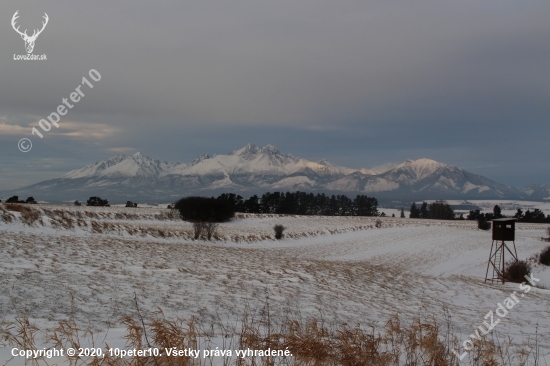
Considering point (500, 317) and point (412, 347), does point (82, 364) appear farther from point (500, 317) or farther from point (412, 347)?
point (500, 317)

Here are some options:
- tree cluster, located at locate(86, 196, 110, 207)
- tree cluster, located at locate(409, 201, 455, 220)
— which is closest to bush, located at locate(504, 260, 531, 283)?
tree cluster, located at locate(86, 196, 110, 207)

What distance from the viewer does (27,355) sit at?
495cm

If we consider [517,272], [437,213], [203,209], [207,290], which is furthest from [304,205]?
[207,290]

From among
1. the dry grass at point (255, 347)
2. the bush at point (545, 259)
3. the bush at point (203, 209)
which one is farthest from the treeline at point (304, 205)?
the dry grass at point (255, 347)

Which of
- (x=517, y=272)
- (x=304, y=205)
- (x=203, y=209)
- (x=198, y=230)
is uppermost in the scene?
(x=203, y=209)

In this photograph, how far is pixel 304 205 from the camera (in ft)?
378

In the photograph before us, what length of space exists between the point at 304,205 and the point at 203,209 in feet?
214

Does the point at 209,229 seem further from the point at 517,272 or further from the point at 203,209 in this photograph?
the point at 203,209

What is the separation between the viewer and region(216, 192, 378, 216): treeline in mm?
96550

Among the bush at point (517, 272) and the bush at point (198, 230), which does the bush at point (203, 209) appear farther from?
the bush at point (517, 272)

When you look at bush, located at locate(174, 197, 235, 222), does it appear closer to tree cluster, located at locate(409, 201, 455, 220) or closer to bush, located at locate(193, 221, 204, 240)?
bush, located at locate(193, 221, 204, 240)

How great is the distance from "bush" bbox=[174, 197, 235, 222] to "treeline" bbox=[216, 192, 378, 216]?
3489cm

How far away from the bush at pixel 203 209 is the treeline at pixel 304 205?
1374 inches

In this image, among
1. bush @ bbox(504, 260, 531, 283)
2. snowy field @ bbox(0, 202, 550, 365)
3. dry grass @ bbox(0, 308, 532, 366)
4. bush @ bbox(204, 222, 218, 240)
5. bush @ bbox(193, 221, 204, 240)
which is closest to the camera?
dry grass @ bbox(0, 308, 532, 366)
